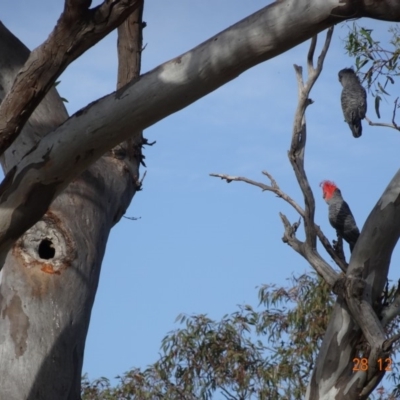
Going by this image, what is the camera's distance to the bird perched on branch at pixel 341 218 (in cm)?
452

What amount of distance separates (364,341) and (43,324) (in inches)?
55.5

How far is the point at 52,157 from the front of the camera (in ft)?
9.68

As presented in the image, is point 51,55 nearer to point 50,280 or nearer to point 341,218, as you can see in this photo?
point 50,280

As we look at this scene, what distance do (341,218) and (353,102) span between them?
634 millimetres

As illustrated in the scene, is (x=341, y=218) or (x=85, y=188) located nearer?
(x=85, y=188)

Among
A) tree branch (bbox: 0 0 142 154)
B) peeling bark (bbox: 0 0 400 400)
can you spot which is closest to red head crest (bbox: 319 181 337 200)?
peeling bark (bbox: 0 0 400 400)

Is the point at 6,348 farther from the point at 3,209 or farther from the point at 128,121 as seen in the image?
the point at 128,121

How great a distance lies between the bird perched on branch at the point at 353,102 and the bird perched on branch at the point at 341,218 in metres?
0.36

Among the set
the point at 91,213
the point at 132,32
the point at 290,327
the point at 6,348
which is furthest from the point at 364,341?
the point at 290,327

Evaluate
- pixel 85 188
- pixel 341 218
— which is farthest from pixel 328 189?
pixel 85 188

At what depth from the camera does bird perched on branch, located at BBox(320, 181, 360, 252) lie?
4522 millimetres

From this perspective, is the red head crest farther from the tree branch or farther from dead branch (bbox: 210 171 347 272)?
the tree branch

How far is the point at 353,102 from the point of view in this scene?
4.69m

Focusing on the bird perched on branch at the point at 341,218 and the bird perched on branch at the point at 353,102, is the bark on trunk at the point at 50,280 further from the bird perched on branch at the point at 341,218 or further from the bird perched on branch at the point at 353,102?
the bird perched on branch at the point at 353,102
